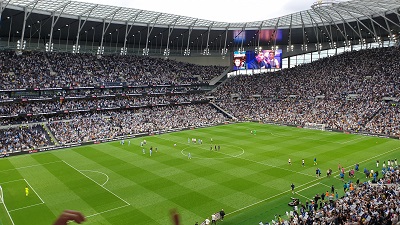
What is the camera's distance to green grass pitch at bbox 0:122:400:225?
24844mm

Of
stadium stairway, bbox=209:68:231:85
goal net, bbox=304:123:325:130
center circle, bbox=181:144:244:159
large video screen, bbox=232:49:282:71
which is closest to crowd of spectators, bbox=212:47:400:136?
goal net, bbox=304:123:325:130

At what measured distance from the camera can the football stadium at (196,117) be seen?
25919mm

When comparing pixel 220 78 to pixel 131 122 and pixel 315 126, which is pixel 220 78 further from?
pixel 315 126

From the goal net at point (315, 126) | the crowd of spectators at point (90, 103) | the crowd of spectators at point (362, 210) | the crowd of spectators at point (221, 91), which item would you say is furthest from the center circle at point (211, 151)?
the crowd of spectators at point (90, 103)

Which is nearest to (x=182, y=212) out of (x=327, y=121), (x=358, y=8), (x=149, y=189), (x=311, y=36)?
(x=149, y=189)

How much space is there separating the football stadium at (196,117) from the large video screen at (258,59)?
37cm

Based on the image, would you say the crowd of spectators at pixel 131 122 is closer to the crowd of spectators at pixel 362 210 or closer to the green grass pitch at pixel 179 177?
the green grass pitch at pixel 179 177

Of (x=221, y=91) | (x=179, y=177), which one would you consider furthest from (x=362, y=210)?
(x=221, y=91)

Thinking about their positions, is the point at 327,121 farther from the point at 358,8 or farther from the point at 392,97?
the point at 358,8

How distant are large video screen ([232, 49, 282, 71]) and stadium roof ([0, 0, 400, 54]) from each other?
7398mm

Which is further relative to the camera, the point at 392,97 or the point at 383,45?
the point at 383,45

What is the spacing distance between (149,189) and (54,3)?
158 feet

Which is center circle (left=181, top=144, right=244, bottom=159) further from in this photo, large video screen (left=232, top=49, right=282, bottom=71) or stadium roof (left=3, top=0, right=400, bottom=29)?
large video screen (left=232, top=49, right=282, bottom=71)

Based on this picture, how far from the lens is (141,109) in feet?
236
